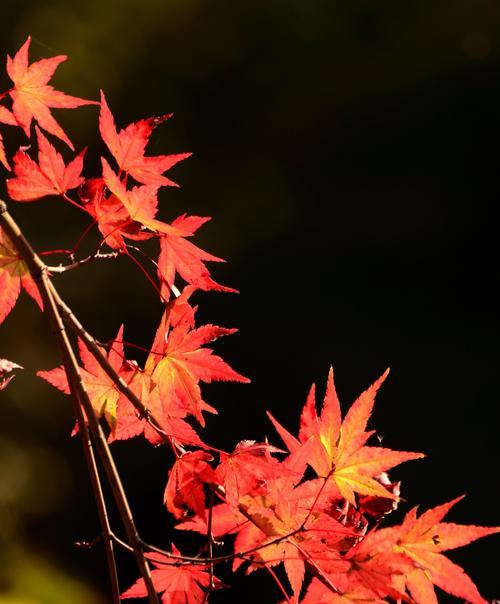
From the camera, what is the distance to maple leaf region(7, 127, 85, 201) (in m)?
0.70

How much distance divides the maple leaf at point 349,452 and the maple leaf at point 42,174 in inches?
12.1

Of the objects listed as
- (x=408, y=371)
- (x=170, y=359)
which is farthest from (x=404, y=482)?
(x=170, y=359)

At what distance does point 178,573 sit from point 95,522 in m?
1.63

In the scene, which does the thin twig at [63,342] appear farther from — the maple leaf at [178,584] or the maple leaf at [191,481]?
the maple leaf at [178,584]

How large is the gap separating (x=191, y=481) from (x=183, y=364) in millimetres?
126

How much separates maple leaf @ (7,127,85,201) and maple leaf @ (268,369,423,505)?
0.31m

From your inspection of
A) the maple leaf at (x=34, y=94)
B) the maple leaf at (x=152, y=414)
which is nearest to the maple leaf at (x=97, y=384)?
the maple leaf at (x=152, y=414)

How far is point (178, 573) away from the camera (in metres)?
0.79

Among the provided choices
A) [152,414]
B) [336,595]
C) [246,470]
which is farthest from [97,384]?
[336,595]

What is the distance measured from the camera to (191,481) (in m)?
0.67

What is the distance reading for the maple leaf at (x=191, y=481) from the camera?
67 cm

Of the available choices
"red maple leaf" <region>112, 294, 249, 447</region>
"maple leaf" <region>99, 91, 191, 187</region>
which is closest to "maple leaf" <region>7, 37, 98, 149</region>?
"maple leaf" <region>99, 91, 191, 187</region>

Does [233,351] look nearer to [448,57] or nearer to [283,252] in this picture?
[283,252]

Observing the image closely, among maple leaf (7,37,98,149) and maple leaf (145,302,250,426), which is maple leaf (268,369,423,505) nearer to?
maple leaf (145,302,250,426)
